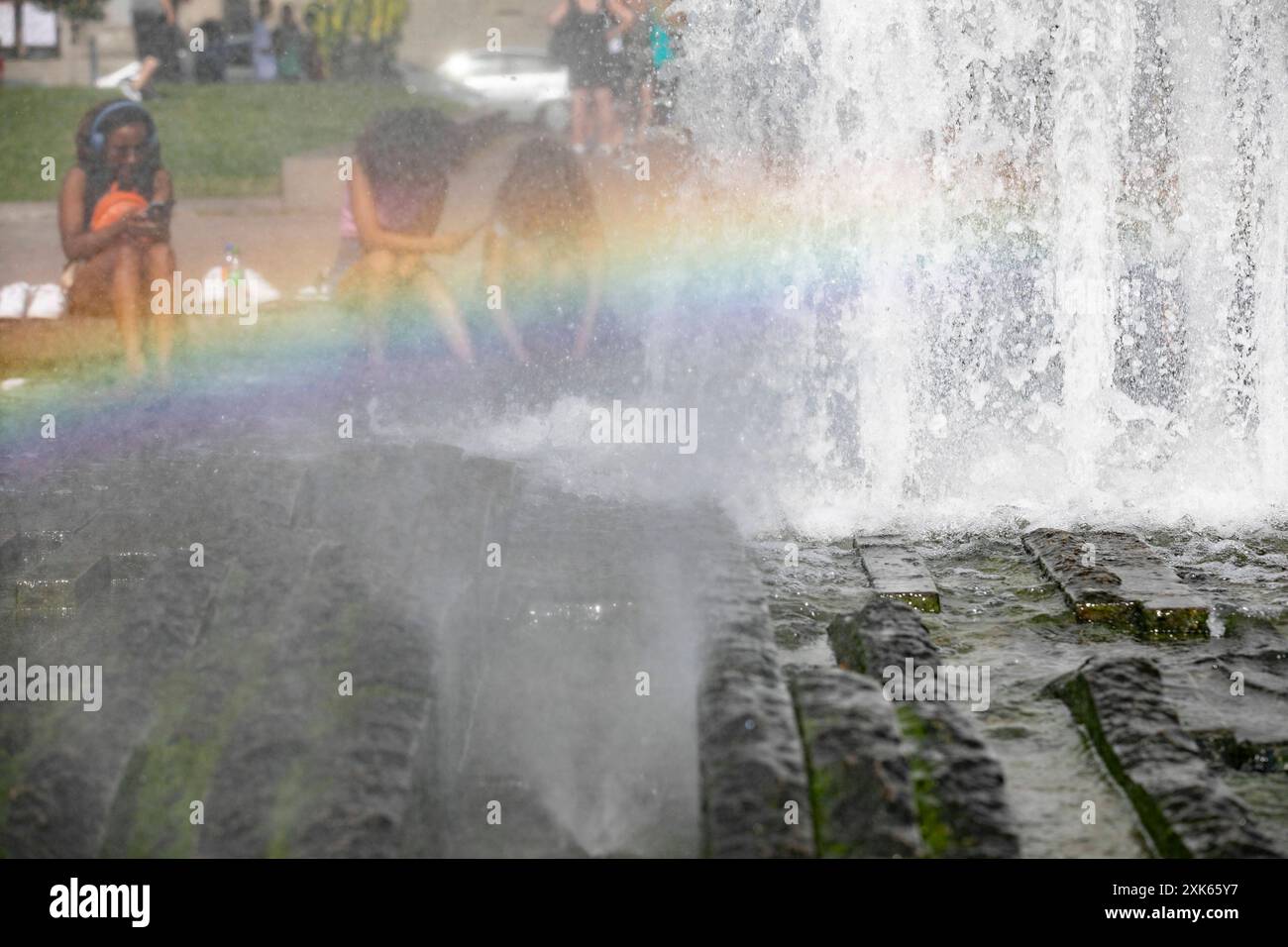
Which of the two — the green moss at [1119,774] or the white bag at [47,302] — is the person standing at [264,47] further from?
the green moss at [1119,774]

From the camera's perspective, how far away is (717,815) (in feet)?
11.3

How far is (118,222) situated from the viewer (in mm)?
7801

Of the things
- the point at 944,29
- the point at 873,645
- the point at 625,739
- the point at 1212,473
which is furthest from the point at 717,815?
the point at 944,29

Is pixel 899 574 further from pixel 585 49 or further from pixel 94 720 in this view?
pixel 585 49

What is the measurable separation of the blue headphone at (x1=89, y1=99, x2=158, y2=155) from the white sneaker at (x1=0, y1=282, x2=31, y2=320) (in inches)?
55.8

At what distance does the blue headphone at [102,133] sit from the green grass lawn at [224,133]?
1483 millimetres

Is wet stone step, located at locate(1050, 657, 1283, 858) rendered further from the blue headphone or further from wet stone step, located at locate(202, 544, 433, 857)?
the blue headphone

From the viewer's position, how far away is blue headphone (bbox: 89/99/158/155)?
26.0ft

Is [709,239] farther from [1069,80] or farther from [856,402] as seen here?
[1069,80]

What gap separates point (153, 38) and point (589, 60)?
11.3 feet

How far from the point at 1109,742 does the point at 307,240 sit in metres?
7.09

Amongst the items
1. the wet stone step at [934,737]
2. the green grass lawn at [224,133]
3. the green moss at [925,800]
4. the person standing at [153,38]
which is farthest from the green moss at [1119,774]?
the person standing at [153,38]

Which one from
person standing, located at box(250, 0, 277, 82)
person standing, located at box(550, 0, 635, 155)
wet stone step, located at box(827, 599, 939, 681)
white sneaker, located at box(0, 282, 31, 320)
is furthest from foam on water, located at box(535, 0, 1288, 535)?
white sneaker, located at box(0, 282, 31, 320)

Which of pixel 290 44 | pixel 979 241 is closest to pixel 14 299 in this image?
pixel 290 44
